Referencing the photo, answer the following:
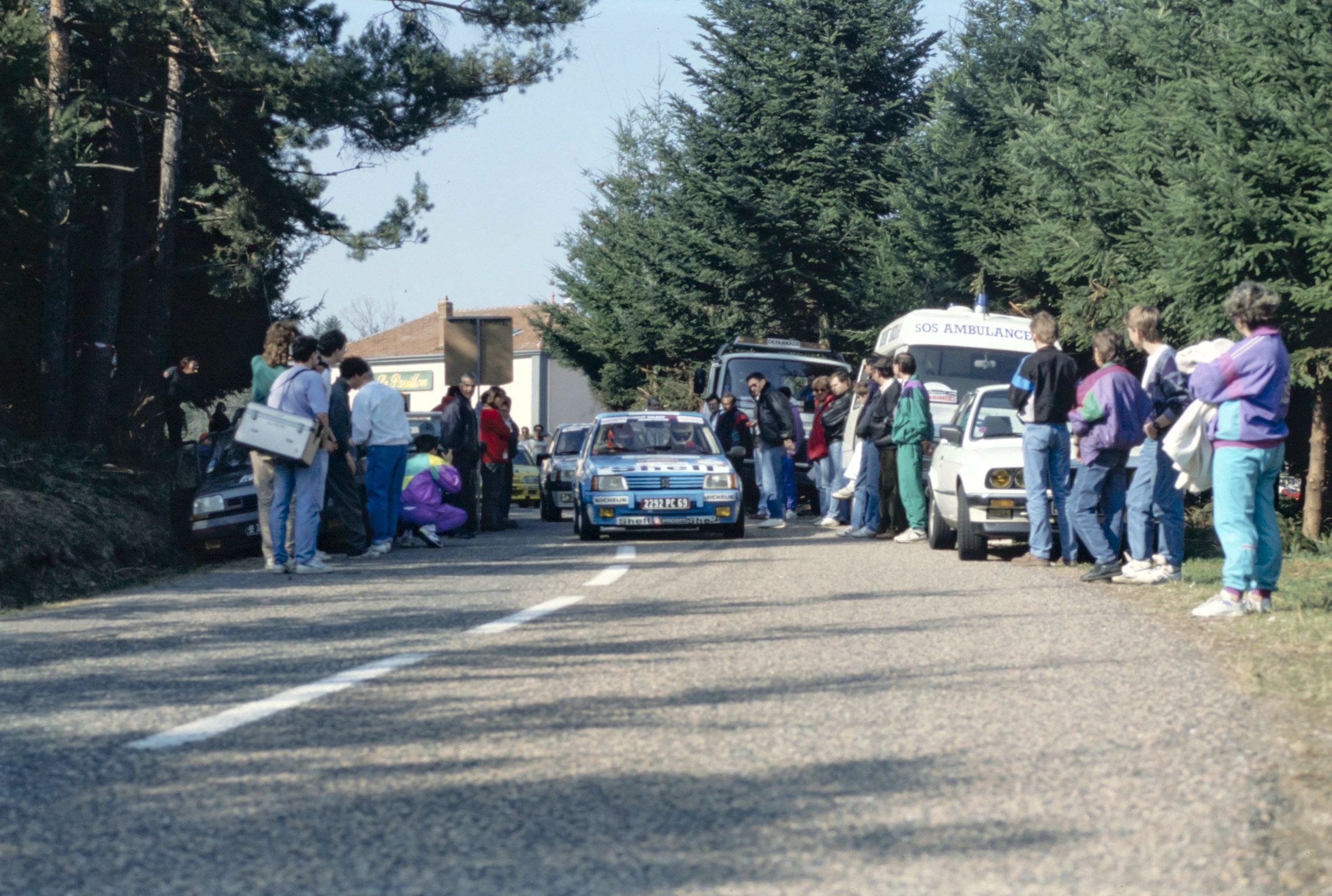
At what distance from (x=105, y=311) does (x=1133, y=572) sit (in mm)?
15961

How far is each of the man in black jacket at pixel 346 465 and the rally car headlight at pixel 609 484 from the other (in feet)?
9.50

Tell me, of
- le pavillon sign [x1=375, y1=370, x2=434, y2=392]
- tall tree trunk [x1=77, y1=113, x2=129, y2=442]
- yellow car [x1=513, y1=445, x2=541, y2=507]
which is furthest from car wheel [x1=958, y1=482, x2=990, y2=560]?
le pavillon sign [x1=375, y1=370, x2=434, y2=392]

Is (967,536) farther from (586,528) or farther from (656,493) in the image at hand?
(586,528)

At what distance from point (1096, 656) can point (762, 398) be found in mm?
12707

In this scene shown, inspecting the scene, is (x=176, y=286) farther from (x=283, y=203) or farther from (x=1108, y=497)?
(x=1108, y=497)

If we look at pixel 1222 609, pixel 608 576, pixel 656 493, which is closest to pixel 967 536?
pixel 608 576

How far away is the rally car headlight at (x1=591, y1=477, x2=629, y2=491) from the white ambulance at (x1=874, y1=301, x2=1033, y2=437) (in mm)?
4201

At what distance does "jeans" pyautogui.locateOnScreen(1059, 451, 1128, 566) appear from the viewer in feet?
36.4

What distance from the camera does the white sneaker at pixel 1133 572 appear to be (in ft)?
35.2

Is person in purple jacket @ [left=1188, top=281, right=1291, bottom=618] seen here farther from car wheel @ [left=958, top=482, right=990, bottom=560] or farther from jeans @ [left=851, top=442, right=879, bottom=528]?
jeans @ [left=851, top=442, right=879, bottom=528]

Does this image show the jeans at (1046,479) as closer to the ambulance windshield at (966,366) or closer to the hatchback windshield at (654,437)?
the hatchback windshield at (654,437)

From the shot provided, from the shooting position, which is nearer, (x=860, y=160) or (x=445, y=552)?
(x=445, y=552)

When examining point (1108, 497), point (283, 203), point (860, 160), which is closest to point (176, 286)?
point (283, 203)

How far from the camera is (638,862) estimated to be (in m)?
3.81
